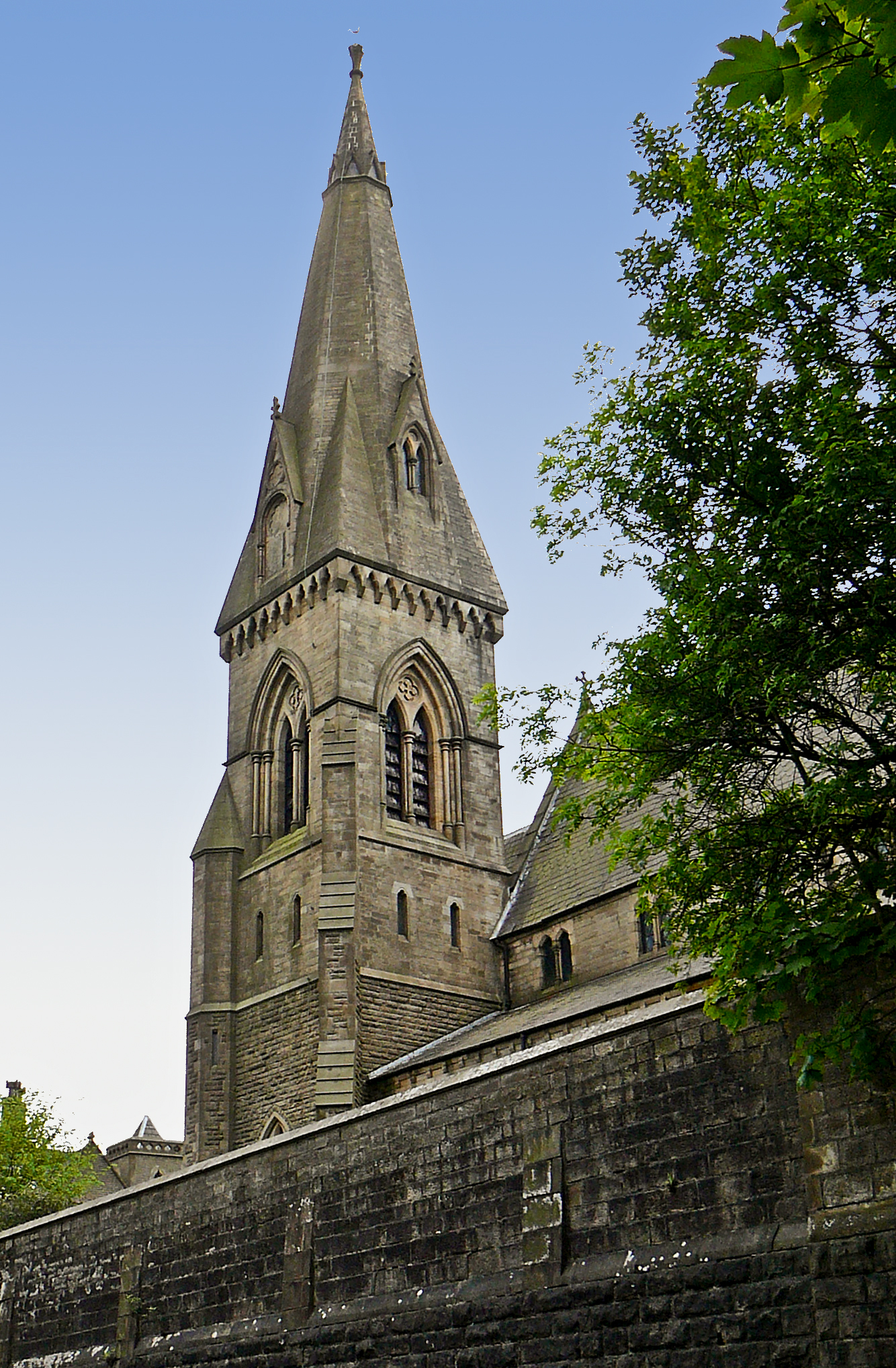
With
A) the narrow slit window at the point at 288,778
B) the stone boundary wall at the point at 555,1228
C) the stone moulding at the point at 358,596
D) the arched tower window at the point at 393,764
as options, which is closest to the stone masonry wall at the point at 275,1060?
the narrow slit window at the point at 288,778

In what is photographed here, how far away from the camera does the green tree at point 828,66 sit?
4.48 metres

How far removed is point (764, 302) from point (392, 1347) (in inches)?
345

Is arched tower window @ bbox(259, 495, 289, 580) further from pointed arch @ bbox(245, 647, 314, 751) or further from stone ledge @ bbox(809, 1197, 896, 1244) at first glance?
stone ledge @ bbox(809, 1197, 896, 1244)

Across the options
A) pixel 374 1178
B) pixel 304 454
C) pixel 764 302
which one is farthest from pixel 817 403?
pixel 304 454

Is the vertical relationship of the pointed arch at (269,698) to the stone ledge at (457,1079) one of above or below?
above

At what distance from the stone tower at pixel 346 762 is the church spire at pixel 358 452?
0.22 feet

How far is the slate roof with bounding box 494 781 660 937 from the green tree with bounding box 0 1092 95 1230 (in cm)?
1064

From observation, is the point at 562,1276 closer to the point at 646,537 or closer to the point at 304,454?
the point at 646,537

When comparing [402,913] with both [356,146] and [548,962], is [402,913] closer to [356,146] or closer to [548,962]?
[548,962]

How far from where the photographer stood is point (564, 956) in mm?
30578

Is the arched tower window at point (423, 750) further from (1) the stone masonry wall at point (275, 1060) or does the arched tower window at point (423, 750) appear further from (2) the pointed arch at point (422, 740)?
(1) the stone masonry wall at point (275, 1060)

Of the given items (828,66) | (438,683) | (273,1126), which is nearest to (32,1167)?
(273,1126)

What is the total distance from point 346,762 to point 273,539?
293 inches

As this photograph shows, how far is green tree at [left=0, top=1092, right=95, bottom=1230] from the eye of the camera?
30422 millimetres
